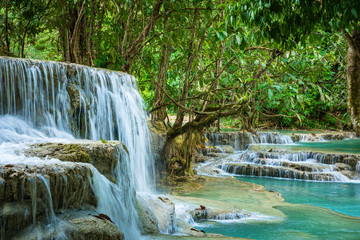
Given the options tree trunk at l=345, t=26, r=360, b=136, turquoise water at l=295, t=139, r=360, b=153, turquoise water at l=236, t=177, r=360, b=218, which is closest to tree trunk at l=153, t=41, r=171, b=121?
turquoise water at l=236, t=177, r=360, b=218

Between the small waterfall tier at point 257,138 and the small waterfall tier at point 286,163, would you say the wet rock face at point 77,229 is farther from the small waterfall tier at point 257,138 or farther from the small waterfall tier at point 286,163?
the small waterfall tier at point 257,138

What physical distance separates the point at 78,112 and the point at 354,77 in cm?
496

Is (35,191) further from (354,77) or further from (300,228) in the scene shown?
(300,228)

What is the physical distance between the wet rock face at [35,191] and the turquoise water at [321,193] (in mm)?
7574

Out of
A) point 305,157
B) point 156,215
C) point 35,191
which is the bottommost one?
point 305,157

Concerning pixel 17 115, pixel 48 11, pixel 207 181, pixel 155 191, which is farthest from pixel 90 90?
pixel 207 181

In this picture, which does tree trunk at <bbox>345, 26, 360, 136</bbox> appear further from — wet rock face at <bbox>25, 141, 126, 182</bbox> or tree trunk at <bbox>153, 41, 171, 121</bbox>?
tree trunk at <bbox>153, 41, 171, 121</bbox>

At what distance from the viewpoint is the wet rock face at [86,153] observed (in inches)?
163

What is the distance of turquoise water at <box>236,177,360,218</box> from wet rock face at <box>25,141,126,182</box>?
269 inches

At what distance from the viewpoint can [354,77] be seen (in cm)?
372

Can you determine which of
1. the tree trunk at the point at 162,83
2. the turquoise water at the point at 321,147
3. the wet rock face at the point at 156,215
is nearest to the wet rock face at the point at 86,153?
the wet rock face at the point at 156,215

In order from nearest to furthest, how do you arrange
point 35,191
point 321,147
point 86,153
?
1. point 35,191
2. point 86,153
3. point 321,147

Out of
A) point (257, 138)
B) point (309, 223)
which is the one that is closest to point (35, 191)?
point (309, 223)

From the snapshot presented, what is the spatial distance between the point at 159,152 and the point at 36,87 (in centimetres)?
510
